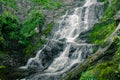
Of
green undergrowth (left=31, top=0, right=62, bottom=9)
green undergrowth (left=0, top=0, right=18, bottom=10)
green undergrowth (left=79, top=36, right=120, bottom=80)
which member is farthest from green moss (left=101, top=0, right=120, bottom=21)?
green undergrowth (left=79, top=36, right=120, bottom=80)

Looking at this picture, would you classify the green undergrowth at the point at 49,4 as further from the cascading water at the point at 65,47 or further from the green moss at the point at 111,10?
the green moss at the point at 111,10

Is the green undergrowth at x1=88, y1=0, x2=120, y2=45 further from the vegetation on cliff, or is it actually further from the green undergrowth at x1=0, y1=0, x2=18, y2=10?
the green undergrowth at x1=0, y1=0, x2=18, y2=10

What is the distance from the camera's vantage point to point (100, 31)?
41500 mm

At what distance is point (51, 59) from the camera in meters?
41.6

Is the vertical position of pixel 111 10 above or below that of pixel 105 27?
above

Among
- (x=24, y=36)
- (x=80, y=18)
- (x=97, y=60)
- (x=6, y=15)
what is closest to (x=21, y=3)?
(x=6, y=15)

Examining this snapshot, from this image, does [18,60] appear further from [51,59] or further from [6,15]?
[6,15]

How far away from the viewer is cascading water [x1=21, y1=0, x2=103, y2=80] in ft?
120

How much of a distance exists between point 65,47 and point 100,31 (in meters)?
5.03

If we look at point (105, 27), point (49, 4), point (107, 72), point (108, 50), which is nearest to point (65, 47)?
point (105, 27)

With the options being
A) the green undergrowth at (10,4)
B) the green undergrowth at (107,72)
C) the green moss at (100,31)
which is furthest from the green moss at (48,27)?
the green undergrowth at (107,72)

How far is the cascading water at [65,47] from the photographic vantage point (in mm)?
36594

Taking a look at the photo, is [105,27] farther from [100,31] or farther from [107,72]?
[107,72]

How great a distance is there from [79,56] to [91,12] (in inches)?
575
